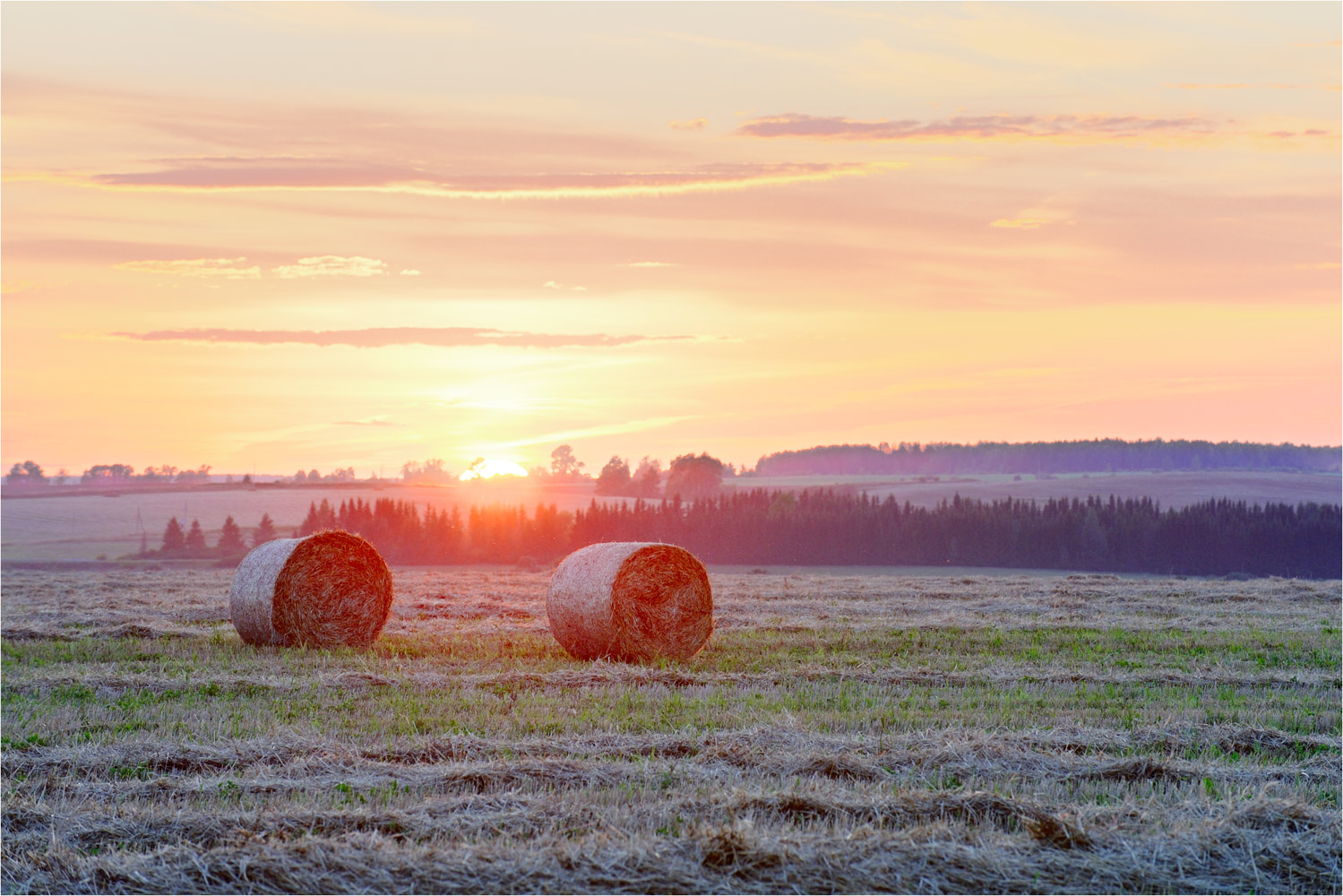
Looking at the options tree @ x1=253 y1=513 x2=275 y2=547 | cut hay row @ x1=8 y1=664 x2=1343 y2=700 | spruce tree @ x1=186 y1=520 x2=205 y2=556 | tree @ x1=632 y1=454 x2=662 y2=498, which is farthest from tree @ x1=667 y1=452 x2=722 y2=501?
cut hay row @ x1=8 y1=664 x2=1343 y2=700

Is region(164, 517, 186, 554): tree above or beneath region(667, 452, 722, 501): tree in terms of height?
beneath

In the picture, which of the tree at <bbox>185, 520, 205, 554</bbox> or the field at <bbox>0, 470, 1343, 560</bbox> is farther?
the field at <bbox>0, 470, 1343, 560</bbox>

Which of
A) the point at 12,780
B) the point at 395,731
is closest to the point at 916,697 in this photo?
the point at 395,731

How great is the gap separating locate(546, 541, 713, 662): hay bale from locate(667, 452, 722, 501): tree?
281ft

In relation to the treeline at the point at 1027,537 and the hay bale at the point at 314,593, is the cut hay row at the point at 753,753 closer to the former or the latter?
the hay bale at the point at 314,593

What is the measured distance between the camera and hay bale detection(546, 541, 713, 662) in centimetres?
1647

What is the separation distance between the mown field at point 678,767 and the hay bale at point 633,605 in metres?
0.57

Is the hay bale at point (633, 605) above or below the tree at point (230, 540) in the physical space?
above

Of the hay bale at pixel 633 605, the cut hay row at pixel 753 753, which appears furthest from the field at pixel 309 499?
the cut hay row at pixel 753 753

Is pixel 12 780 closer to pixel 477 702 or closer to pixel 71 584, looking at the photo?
pixel 477 702

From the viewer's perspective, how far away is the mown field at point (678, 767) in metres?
6.62

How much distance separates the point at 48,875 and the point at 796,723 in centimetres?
613

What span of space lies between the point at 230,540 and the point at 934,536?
4384 centimetres

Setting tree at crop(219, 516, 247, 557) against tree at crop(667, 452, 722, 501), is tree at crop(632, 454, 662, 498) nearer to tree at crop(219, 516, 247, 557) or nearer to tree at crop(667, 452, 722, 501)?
tree at crop(667, 452, 722, 501)
